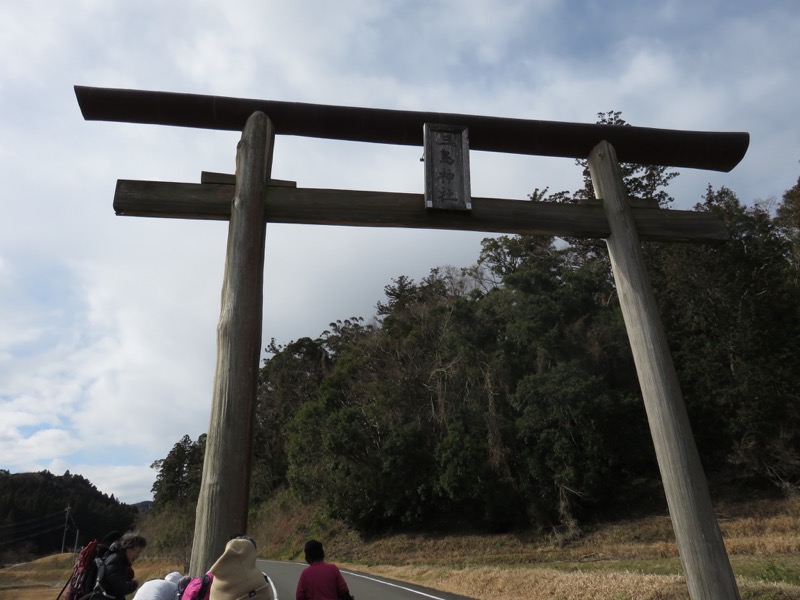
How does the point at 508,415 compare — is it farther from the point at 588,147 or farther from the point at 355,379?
the point at 588,147

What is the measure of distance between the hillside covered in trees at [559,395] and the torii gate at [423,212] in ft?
59.2

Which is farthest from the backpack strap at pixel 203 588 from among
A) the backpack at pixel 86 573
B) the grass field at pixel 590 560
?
the grass field at pixel 590 560

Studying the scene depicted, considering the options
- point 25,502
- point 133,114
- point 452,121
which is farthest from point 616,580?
point 25,502

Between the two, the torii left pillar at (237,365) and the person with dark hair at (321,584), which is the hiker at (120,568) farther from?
the person with dark hair at (321,584)

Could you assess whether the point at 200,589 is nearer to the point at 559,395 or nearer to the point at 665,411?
the point at 665,411

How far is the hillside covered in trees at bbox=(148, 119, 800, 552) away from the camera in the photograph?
2170 cm

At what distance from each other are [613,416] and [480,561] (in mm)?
8505

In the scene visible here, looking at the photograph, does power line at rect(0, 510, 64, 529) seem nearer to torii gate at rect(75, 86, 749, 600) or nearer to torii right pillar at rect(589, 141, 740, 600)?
torii gate at rect(75, 86, 749, 600)

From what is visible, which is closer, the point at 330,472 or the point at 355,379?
the point at 330,472

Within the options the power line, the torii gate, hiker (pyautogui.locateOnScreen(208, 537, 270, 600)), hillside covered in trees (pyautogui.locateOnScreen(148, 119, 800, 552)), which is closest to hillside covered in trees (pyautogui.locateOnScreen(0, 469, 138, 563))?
the power line

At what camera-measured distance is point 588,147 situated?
5785 millimetres

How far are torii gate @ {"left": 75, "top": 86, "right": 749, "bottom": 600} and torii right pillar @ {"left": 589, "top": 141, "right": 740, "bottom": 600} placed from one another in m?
0.01

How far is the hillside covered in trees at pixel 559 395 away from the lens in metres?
21.7

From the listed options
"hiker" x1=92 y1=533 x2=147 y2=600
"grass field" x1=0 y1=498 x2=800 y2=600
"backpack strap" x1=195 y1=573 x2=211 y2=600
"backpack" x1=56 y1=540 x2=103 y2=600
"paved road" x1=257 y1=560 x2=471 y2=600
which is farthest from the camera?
"paved road" x1=257 y1=560 x2=471 y2=600
